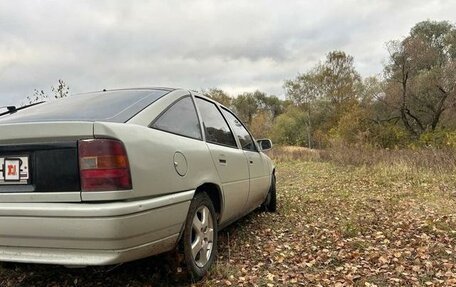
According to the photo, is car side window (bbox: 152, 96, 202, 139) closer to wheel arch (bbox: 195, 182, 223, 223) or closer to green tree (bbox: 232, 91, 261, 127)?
wheel arch (bbox: 195, 182, 223, 223)

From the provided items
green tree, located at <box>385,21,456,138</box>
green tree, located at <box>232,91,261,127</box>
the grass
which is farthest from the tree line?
the grass

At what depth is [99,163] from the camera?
2.28m

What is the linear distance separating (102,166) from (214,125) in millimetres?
1767

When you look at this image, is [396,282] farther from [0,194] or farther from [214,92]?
[214,92]

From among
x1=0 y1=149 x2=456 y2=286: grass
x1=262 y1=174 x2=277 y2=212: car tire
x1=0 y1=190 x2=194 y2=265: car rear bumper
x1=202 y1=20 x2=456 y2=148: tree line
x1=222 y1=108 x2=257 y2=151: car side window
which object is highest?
x1=202 y1=20 x2=456 y2=148: tree line

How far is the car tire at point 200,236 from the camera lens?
2.88 metres

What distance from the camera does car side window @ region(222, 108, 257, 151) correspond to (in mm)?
4547

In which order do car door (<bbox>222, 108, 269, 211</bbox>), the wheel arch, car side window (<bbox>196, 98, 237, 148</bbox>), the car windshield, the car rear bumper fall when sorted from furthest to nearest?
1. car door (<bbox>222, 108, 269, 211</bbox>)
2. car side window (<bbox>196, 98, 237, 148</bbox>)
3. the wheel arch
4. the car windshield
5. the car rear bumper

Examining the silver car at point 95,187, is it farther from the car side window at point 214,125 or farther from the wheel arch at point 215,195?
the car side window at point 214,125

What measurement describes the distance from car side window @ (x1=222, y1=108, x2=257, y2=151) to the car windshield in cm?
133

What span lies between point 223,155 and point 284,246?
1320mm

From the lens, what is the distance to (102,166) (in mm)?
2283

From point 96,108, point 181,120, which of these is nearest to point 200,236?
point 181,120

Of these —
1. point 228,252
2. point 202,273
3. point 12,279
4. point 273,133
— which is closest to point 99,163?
point 202,273
